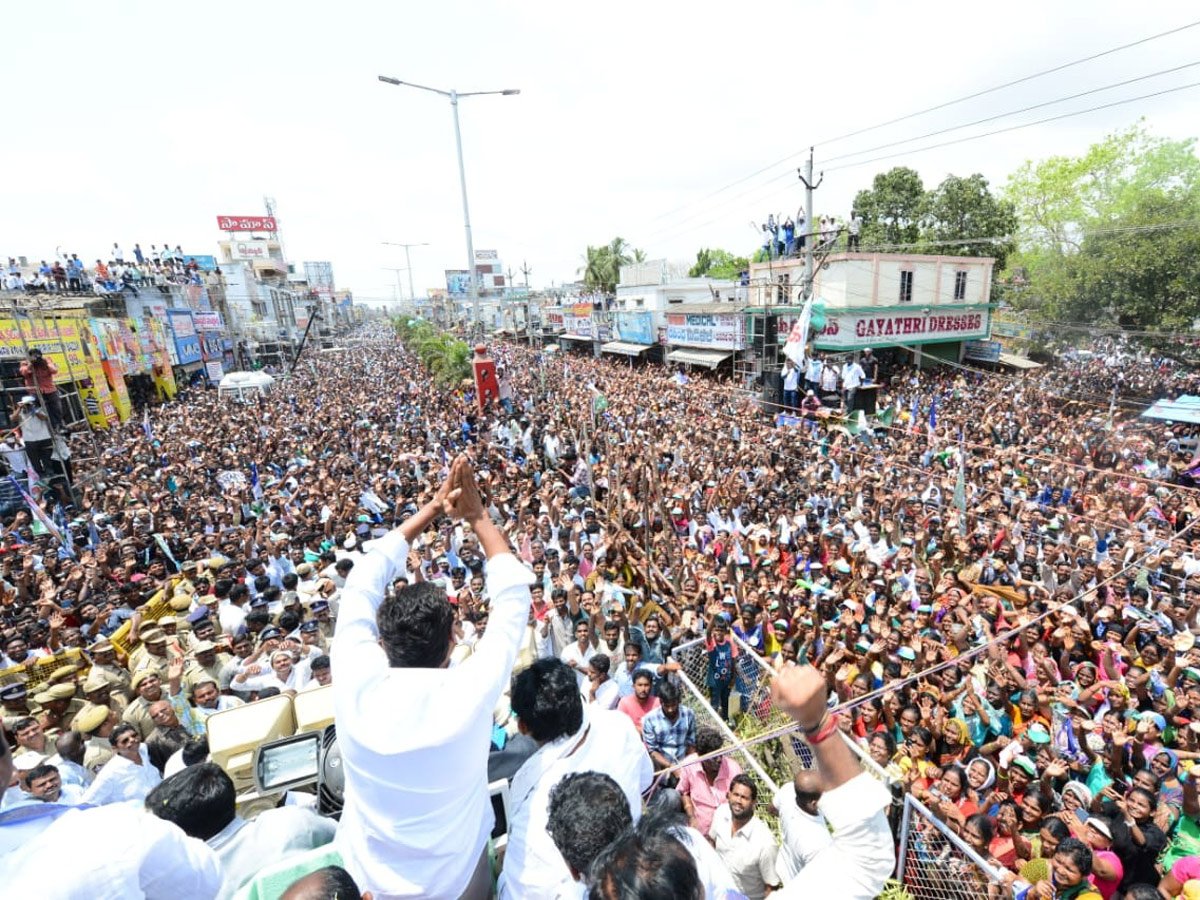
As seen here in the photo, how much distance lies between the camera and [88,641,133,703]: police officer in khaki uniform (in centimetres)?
455

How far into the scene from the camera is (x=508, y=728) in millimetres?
3551

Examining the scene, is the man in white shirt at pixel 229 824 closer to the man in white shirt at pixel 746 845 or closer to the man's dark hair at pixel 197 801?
the man's dark hair at pixel 197 801

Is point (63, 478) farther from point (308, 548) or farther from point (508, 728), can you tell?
point (508, 728)

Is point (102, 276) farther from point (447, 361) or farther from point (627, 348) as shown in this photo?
point (627, 348)

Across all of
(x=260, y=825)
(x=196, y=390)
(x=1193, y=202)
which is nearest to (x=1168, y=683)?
(x=260, y=825)

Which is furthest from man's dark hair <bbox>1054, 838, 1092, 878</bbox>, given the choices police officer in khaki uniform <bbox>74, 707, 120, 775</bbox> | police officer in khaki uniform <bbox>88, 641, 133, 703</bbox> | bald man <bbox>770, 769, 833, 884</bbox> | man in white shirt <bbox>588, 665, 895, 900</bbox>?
police officer in khaki uniform <bbox>88, 641, 133, 703</bbox>

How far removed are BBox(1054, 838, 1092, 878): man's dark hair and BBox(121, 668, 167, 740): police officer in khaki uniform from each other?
5169 mm

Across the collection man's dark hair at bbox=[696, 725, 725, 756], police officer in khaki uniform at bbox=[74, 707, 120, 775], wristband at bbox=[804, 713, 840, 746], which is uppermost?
wristband at bbox=[804, 713, 840, 746]

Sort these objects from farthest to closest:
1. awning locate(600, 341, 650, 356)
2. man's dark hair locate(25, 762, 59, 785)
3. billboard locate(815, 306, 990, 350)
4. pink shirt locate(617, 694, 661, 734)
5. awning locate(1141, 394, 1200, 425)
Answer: awning locate(600, 341, 650, 356) → billboard locate(815, 306, 990, 350) → awning locate(1141, 394, 1200, 425) → pink shirt locate(617, 694, 661, 734) → man's dark hair locate(25, 762, 59, 785)

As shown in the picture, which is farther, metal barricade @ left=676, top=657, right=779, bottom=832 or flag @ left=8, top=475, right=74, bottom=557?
flag @ left=8, top=475, right=74, bottom=557

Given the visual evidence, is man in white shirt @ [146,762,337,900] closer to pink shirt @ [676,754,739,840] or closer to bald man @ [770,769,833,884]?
bald man @ [770,769,833,884]

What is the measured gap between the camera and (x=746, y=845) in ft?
9.25

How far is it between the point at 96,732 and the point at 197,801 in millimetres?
2816

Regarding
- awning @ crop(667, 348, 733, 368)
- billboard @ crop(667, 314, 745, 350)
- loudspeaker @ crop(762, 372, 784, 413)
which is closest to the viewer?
loudspeaker @ crop(762, 372, 784, 413)
